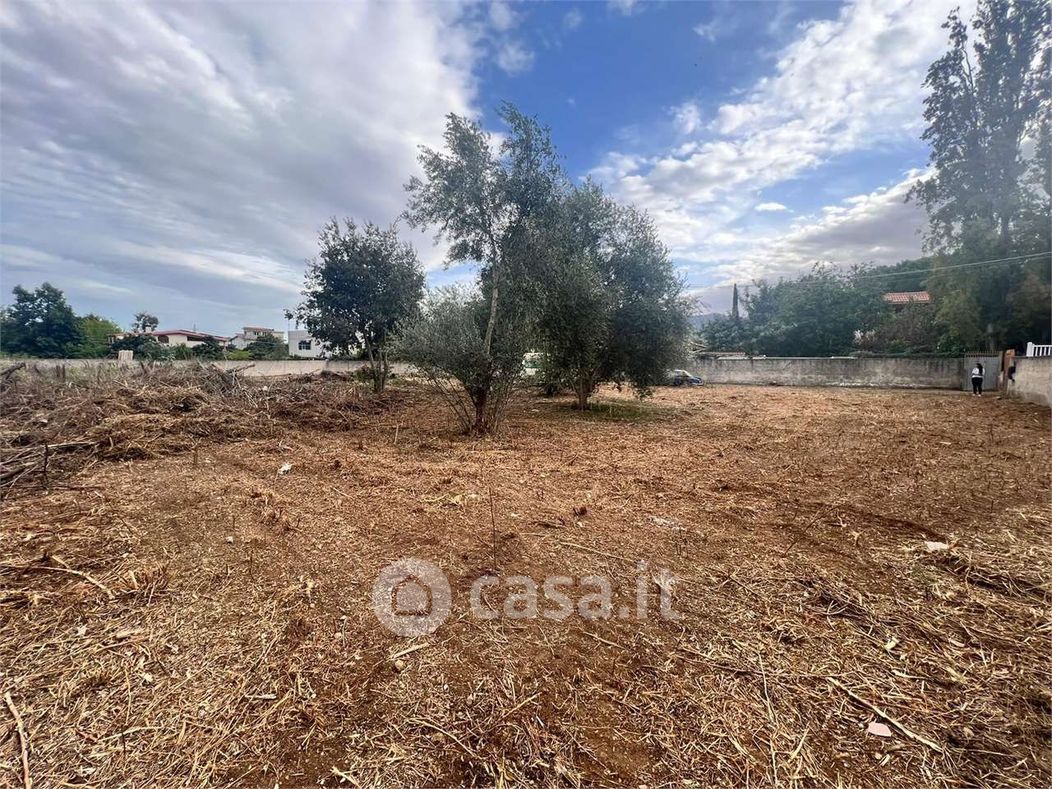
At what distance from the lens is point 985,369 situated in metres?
17.7

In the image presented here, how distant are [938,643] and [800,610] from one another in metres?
0.59

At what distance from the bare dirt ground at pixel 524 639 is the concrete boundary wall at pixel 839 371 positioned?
1864cm

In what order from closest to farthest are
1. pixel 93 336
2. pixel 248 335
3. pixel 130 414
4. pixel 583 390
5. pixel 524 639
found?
pixel 524 639 < pixel 130 414 < pixel 583 390 < pixel 93 336 < pixel 248 335

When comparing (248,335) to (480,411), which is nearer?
(480,411)

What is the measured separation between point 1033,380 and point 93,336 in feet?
172

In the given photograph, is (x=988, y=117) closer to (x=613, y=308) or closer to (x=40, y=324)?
(x=613, y=308)

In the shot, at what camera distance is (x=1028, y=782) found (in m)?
1.52

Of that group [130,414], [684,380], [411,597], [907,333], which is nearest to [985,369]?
[907,333]

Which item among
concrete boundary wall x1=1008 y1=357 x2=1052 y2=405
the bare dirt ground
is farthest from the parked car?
the bare dirt ground

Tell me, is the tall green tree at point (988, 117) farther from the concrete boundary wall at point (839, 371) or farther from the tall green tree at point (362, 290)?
the tall green tree at point (362, 290)

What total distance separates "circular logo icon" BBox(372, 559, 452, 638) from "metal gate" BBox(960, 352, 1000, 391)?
22.7m

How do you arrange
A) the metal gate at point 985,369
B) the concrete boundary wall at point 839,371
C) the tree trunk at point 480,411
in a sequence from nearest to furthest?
the tree trunk at point 480,411 → the metal gate at point 985,369 → the concrete boundary wall at point 839,371

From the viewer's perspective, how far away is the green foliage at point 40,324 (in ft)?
90.0

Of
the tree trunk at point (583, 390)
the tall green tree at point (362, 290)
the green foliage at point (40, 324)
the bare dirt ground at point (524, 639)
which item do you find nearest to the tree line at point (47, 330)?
the green foliage at point (40, 324)
